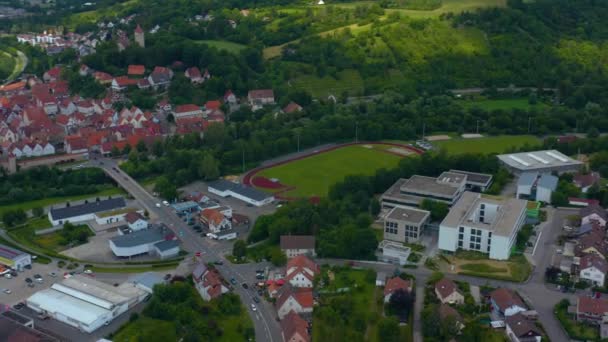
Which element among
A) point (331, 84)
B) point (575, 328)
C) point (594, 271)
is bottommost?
point (575, 328)

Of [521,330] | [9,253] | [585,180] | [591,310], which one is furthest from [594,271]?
[9,253]

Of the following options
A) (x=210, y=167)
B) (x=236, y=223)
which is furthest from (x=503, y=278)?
(x=210, y=167)

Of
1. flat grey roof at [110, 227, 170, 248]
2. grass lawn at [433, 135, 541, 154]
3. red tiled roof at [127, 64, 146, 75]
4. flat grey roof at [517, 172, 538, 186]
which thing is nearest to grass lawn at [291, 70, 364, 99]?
red tiled roof at [127, 64, 146, 75]

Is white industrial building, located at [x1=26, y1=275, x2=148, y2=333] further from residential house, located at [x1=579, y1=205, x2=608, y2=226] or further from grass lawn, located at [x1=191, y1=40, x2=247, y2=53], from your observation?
grass lawn, located at [x1=191, y1=40, x2=247, y2=53]

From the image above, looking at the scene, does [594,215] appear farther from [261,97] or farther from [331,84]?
[331,84]

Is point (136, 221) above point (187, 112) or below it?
below

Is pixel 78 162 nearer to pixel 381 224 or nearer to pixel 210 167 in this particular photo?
pixel 210 167
